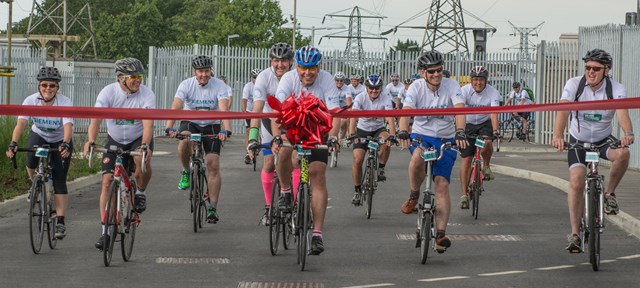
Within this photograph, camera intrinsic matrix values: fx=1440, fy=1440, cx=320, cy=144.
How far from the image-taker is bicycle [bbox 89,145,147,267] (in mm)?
11938

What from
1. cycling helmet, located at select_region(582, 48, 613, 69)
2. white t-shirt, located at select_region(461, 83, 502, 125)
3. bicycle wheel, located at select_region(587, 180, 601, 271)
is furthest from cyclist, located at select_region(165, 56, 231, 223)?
bicycle wheel, located at select_region(587, 180, 601, 271)

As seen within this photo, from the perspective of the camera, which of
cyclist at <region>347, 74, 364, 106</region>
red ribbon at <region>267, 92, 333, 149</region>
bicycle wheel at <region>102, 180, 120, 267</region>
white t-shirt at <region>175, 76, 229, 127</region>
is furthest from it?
cyclist at <region>347, 74, 364, 106</region>

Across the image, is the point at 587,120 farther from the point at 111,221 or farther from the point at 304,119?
the point at 111,221

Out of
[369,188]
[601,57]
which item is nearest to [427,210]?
[601,57]

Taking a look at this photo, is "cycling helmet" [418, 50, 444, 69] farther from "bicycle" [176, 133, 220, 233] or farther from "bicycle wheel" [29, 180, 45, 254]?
"bicycle wheel" [29, 180, 45, 254]

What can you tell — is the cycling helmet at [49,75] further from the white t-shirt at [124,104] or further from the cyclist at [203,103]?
the cyclist at [203,103]

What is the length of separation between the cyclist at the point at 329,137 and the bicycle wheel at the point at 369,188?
14.1 feet

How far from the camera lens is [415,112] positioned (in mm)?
11875

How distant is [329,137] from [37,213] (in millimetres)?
2876

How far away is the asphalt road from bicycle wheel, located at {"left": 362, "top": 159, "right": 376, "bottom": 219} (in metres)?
0.15

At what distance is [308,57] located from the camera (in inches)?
497

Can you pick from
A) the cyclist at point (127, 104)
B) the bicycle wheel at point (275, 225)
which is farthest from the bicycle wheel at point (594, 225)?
the cyclist at point (127, 104)

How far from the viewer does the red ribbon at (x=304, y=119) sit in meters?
11.7

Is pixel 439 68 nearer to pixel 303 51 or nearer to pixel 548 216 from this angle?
pixel 303 51
